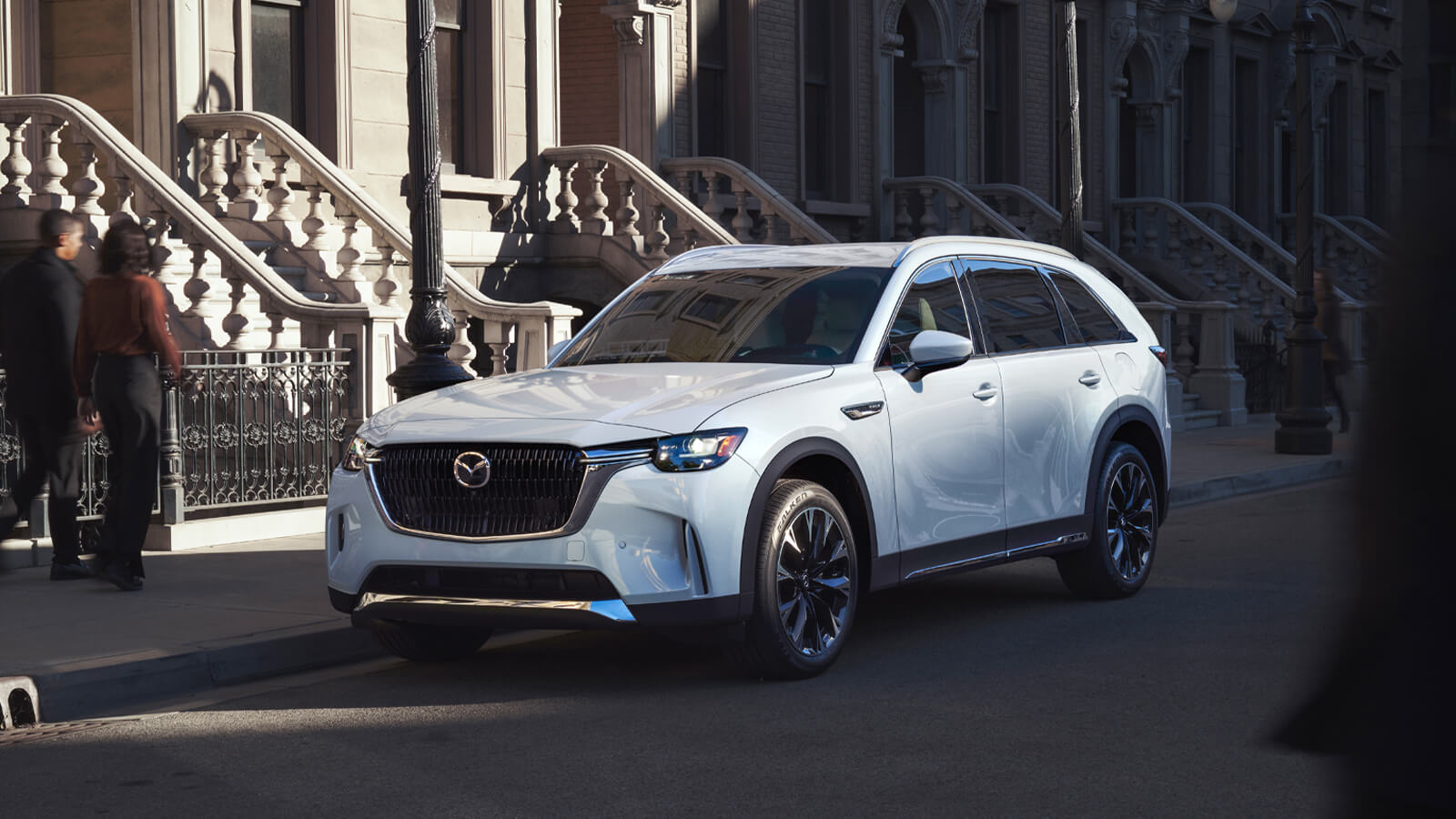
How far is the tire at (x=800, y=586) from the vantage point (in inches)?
289

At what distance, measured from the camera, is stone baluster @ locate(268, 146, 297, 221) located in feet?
51.5

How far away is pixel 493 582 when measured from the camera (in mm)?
7188

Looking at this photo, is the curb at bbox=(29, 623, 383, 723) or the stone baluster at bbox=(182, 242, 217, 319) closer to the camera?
the curb at bbox=(29, 623, 383, 723)

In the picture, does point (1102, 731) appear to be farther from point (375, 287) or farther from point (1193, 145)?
point (1193, 145)

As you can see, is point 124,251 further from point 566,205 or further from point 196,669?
point 566,205

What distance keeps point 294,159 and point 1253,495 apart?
340 inches

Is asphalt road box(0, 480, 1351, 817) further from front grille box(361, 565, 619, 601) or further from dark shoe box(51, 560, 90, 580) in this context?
dark shoe box(51, 560, 90, 580)

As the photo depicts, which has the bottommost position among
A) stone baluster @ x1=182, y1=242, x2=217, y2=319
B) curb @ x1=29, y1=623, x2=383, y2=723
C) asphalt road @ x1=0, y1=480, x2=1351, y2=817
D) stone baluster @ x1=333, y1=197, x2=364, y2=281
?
asphalt road @ x1=0, y1=480, x2=1351, y2=817

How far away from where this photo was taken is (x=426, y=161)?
10.3 m

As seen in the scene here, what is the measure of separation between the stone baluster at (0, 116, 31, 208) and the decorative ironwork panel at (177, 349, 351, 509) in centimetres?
230

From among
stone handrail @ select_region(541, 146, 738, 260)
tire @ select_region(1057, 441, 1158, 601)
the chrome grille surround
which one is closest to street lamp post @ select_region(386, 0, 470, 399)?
the chrome grille surround

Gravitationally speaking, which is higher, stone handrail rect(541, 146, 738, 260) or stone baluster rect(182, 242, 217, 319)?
stone handrail rect(541, 146, 738, 260)

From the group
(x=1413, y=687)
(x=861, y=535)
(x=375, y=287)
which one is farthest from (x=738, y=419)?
(x=375, y=287)

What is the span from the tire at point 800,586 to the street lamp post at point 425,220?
329cm
